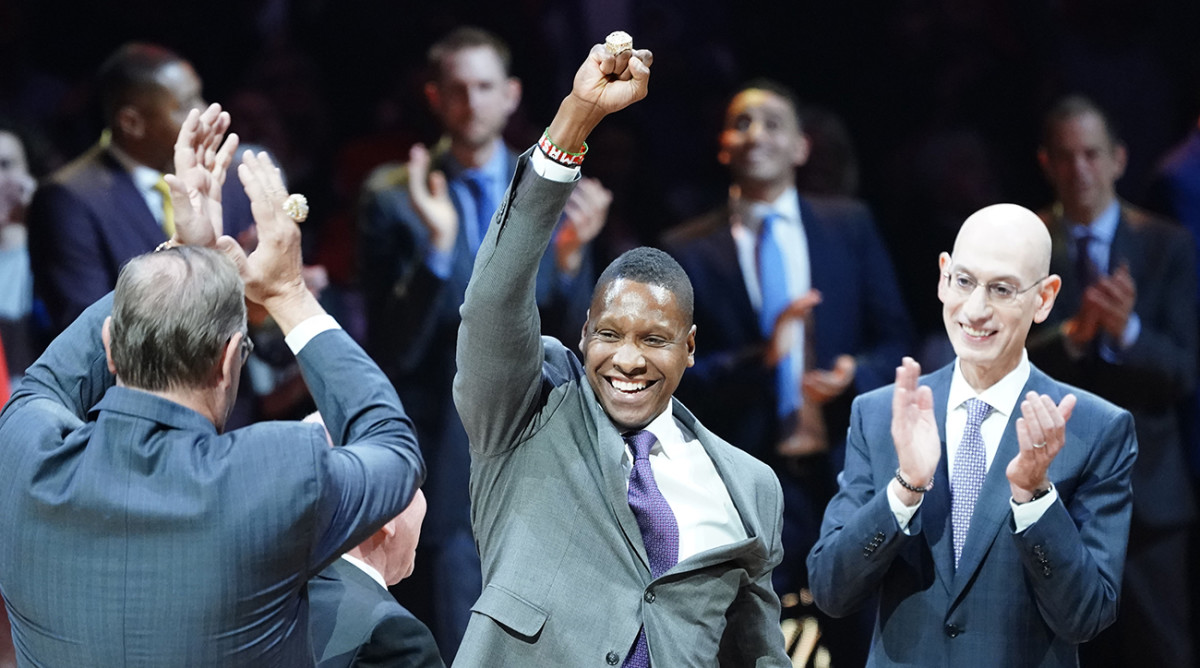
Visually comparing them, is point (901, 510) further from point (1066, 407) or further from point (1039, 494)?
point (1066, 407)

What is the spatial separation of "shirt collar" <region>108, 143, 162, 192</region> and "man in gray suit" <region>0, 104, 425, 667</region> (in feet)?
10.9

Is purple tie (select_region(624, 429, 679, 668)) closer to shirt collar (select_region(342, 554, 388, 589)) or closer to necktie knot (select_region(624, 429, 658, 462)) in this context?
necktie knot (select_region(624, 429, 658, 462))

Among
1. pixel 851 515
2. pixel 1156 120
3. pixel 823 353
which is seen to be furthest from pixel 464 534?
pixel 1156 120

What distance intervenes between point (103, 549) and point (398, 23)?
4.15 meters

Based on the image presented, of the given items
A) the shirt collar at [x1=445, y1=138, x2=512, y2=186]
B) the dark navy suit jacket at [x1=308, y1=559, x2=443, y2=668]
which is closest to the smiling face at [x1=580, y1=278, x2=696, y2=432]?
the dark navy suit jacket at [x1=308, y1=559, x2=443, y2=668]

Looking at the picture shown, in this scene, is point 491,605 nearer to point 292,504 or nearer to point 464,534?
point 292,504

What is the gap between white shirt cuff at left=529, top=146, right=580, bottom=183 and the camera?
2.16 metres

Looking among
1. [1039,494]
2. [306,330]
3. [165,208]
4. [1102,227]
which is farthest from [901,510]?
[1102,227]

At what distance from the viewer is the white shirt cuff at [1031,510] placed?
266cm

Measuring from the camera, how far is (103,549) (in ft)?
6.28

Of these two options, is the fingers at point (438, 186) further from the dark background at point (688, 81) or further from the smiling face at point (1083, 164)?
the smiling face at point (1083, 164)

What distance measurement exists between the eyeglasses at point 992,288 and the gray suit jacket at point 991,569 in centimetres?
23

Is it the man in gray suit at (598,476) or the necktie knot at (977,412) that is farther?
the necktie knot at (977,412)

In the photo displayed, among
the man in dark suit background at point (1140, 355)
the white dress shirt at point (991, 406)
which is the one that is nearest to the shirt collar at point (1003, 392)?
the white dress shirt at point (991, 406)
